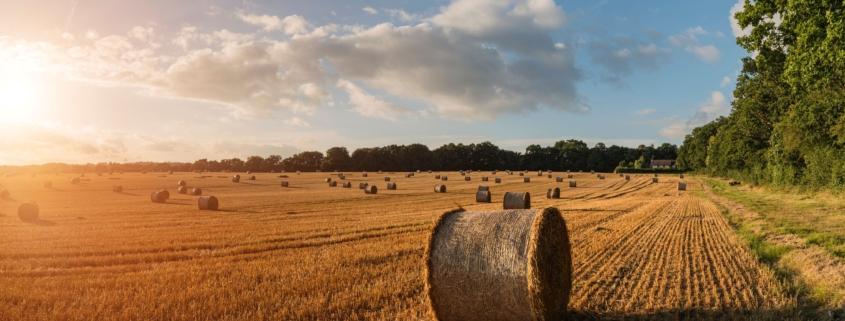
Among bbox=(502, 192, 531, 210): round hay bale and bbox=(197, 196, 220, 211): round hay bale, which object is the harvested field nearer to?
bbox=(502, 192, 531, 210): round hay bale

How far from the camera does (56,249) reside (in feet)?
51.6

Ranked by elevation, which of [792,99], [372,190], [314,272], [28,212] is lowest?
[314,272]

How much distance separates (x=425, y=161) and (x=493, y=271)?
106m

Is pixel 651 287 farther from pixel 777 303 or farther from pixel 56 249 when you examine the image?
pixel 56 249

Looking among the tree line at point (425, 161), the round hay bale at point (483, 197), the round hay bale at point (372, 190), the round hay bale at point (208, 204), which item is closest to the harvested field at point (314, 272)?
the round hay bale at point (208, 204)

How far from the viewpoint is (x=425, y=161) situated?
114688 millimetres

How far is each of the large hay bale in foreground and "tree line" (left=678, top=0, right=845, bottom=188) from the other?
14707 millimetres

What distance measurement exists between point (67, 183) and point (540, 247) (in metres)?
61.8

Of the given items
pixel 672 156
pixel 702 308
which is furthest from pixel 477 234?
pixel 672 156

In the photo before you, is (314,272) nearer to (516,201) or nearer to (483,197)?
(516,201)

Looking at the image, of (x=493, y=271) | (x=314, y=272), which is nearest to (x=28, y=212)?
(x=314, y=272)

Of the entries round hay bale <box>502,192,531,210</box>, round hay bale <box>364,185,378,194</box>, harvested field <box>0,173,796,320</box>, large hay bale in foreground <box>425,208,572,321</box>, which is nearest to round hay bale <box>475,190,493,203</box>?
round hay bale <box>502,192,531,210</box>

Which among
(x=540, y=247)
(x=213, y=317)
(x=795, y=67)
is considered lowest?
(x=213, y=317)

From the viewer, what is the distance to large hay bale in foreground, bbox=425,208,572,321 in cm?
830
